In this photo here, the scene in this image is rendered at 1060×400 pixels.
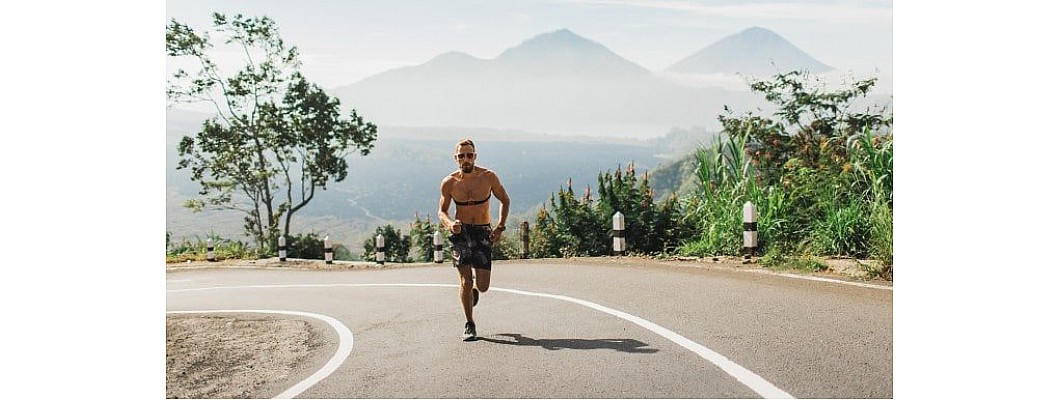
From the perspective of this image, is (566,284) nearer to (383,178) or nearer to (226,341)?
(226,341)

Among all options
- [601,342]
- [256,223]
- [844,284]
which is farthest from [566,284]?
[256,223]

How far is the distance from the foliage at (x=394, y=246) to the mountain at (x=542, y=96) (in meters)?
3.89

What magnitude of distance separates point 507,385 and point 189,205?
74.2 feet

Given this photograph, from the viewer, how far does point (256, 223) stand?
2619 cm

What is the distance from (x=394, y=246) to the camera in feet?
76.5

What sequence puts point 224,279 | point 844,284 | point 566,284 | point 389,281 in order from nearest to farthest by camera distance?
point 844,284 < point 566,284 < point 389,281 < point 224,279

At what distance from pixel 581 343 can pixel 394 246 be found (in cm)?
1705

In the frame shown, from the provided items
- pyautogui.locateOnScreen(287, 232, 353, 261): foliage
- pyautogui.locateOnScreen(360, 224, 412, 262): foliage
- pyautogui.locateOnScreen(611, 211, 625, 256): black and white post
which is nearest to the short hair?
pyautogui.locateOnScreen(611, 211, 625, 256): black and white post

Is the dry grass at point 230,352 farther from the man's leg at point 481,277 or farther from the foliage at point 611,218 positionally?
the foliage at point 611,218

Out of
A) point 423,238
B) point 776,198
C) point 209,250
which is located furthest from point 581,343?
point 209,250

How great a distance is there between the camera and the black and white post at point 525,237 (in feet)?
58.6

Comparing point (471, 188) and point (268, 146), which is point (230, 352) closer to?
point (471, 188)

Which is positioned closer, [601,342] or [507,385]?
[507,385]

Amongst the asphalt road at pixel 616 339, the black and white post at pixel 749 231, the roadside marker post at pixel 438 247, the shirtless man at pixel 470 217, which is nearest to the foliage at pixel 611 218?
the roadside marker post at pixel 438 247
